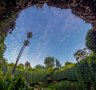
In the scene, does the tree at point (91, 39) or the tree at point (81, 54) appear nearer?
the tree at point (81, 54)

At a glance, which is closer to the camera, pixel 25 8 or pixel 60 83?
pixel 25 8

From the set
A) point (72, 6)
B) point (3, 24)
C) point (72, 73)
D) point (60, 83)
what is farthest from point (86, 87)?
point (3, 24)

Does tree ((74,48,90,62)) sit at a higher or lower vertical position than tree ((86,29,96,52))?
lower

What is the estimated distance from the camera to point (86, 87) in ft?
65.5

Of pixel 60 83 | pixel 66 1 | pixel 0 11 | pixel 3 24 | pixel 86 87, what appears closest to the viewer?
pixel 0 11

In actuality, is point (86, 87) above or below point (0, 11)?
below

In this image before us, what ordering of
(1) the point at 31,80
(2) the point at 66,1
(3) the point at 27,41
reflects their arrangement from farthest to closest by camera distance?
1. (3) the point at 27,41
2. (1) the point at 31,80
3. (2) the point at 66,1

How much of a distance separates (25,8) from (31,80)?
1706 centimetres

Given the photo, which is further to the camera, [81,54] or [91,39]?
[91,39]

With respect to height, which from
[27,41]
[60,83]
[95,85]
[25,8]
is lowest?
[95,85]

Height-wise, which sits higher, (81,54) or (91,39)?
(91,39)

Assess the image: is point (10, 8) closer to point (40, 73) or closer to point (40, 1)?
point (40, 1)

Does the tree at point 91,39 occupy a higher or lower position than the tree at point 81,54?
higher

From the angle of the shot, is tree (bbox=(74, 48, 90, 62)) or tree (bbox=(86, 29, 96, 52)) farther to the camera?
tree (bbox=(86, 29, 96, 52))
